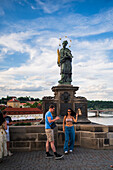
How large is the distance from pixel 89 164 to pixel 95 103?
122840 mm

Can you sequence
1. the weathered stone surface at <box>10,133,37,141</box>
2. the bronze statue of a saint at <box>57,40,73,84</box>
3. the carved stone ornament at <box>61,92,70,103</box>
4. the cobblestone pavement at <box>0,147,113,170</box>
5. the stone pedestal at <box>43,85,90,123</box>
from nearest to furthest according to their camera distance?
the cobblestone pavement at <box>0,147,113,170</box> < the weathered stone surface at <box>10,133,37,141</box> < the stone pedestal at <box>43,85,90,123</box> < the carved stone ornament at <box>61,92,70,103</box> < the bronze statue of a saint at <box>57,40,73,84</box>

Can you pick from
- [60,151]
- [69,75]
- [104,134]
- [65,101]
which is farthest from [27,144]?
[69,75]

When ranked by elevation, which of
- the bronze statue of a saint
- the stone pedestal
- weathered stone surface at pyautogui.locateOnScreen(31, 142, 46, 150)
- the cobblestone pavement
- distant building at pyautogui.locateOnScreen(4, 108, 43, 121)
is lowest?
distant building at pyautogui.locateOnScreen(4, 108, 43, 121)

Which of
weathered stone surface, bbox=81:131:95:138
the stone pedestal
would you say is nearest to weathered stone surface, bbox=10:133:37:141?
weathered stone surface, bbox=81:131:95:138

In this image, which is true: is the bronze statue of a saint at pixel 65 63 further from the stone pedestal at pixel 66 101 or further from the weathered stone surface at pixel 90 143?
the weathered stone surface at pixel 90 143

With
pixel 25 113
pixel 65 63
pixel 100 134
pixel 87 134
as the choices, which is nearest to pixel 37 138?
pixel 87 134

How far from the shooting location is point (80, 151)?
6801 mm

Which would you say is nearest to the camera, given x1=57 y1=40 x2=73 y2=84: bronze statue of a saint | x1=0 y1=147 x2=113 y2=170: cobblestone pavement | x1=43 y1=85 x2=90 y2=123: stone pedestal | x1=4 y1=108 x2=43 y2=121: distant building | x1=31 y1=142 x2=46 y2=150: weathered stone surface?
x1=0 y1=147 x2=113 y2=170: cobblestone pavement

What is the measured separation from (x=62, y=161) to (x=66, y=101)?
558cm

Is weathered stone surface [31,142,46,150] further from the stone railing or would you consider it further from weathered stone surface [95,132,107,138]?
weathered stone surface [95,132,107,138]

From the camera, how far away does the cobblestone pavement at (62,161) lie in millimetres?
5066

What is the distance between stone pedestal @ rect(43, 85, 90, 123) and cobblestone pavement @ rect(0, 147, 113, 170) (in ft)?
13.9

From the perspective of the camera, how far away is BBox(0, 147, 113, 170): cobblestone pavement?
507 cm

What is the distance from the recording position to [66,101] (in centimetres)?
1101
